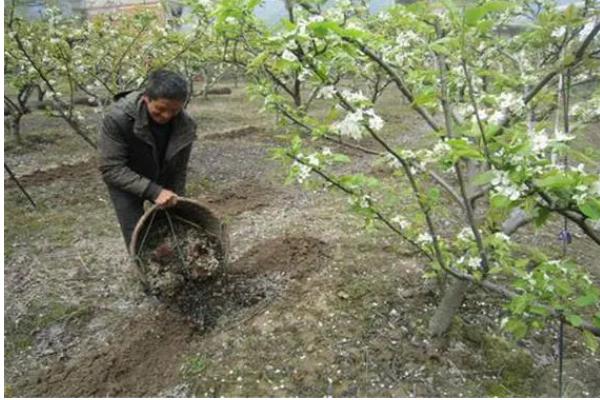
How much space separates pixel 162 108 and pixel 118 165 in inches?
20.1

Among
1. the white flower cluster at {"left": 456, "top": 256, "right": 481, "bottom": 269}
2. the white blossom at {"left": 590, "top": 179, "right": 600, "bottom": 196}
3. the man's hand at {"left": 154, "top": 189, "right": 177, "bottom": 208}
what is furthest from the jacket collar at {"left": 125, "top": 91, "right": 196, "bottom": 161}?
the white blossom at {"left": 590, "top": 179, "right": 600, "bottom": 196}

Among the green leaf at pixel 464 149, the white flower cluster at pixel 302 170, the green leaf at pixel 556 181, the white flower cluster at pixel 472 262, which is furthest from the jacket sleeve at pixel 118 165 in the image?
the green leaf at pixel 556 181

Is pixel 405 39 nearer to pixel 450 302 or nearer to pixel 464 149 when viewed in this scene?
pixel 450 302

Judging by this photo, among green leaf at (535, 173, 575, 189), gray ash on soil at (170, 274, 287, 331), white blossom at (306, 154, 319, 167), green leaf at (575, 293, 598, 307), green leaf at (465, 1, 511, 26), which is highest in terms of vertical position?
green leaf at (465, 1, 511, 26)

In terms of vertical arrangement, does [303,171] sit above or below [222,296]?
above

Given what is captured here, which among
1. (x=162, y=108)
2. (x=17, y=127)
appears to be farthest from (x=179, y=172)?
(x=17, y=127)

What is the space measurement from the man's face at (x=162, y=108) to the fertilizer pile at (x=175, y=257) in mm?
839

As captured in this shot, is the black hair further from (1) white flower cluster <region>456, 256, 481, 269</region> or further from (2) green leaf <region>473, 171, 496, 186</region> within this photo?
(2) green leaf <region>473, 171, 496, 186</region>

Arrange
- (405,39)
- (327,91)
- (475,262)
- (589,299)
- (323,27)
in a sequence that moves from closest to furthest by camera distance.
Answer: (323,27) < (327,91) < (589,299) < (475,262) < (405,39)

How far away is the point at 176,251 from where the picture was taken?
12.7ft

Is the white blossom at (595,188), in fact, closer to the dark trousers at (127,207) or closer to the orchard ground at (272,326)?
the orchard ground at (272,326)

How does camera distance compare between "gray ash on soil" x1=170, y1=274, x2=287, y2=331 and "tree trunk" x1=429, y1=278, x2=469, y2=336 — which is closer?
"tree trunk" x1=429, y1=278, x2=469, y2=336

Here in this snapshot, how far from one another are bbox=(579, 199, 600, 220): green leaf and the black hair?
2.30m

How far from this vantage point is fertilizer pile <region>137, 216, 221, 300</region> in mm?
3740
